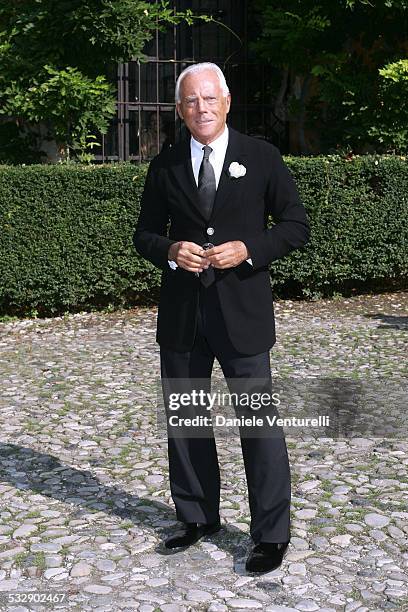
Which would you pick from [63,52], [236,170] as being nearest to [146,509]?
[236,170]

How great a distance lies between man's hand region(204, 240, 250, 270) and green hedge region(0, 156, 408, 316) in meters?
7.19

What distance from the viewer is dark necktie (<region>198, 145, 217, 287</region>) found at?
3.94m

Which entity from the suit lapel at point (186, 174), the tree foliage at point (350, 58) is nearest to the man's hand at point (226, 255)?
the suit lapel at point (186, 174)

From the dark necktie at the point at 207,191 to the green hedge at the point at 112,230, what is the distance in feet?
23.0

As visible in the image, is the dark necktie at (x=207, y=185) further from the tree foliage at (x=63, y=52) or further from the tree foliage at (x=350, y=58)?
the tree foliage at (x=350, y=58)

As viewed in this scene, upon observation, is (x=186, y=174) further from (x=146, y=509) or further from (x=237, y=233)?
(x=146, y=509)

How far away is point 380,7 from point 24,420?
982cm

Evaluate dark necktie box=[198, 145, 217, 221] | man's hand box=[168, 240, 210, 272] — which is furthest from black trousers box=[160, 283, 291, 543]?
dark necktie box=[198, 145, 217, 221]

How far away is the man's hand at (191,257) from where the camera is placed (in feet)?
12.5

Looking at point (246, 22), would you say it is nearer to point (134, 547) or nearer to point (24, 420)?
point (24, 420)

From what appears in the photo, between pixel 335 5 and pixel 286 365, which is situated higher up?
pixel 335 5

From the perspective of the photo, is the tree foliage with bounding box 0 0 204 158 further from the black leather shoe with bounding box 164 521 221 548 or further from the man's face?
the black leather shoe with bounding box 164 521 221 548

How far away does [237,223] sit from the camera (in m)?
3.92

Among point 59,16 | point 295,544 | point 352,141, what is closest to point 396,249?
point 352,141
